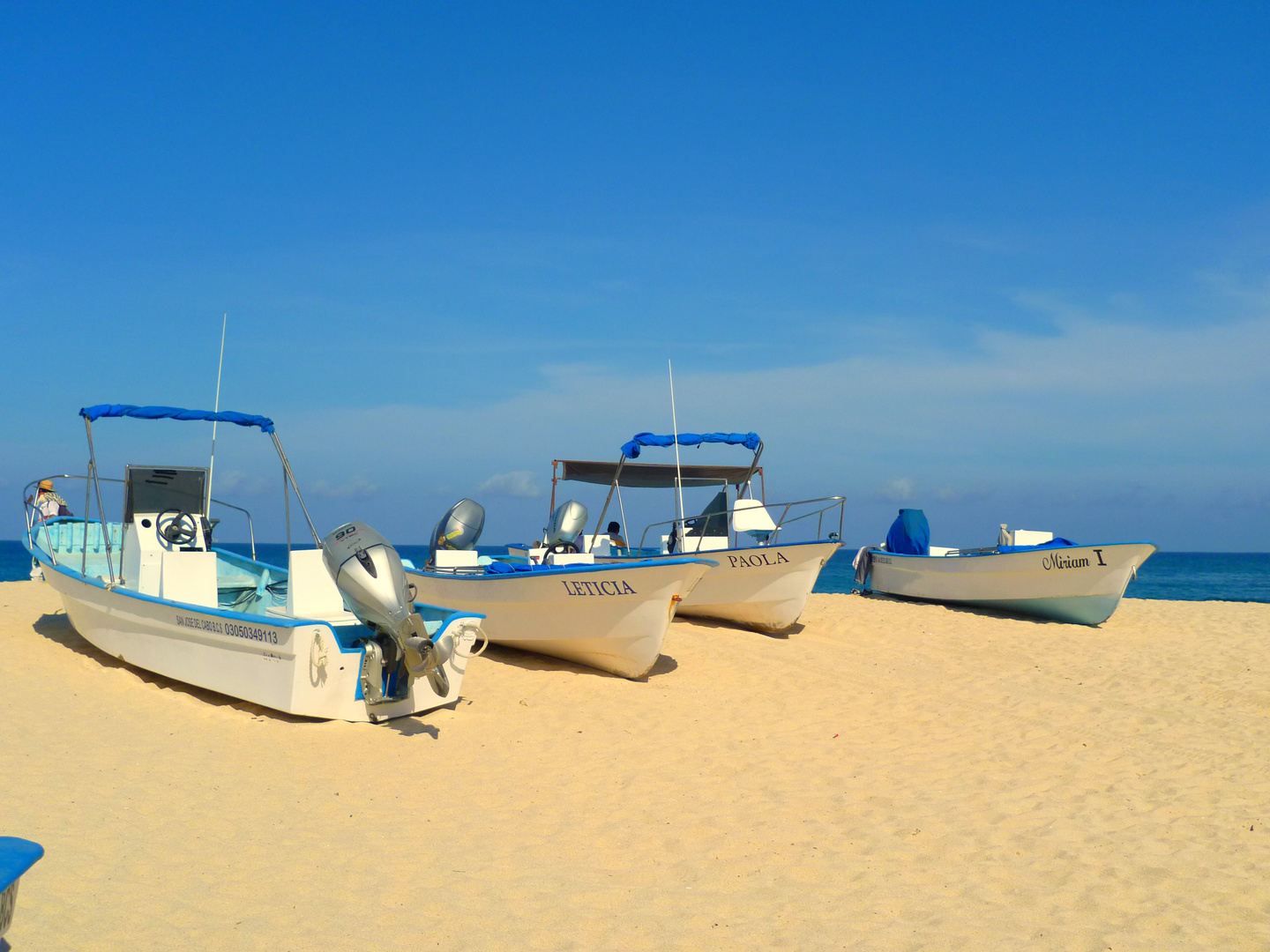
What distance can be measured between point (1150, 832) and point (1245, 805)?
45.5 inches

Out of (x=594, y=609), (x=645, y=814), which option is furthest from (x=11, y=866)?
(x=594, y=609)

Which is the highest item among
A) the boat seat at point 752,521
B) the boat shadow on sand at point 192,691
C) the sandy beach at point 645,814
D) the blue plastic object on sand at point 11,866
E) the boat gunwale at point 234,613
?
the boat seat at point 752,521

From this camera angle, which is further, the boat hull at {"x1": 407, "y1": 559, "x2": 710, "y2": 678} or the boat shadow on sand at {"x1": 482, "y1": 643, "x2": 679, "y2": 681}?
the boat shadow on sand at {"x1": 482, "y1": 643, "x2": 679, "y2": 681}

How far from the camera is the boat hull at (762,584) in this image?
1358 centimetres

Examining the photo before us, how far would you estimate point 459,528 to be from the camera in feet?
45.3

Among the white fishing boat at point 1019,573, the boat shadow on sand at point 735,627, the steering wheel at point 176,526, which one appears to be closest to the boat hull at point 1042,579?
the white fishing boat at point 1019,573

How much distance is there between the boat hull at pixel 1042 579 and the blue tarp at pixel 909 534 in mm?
801

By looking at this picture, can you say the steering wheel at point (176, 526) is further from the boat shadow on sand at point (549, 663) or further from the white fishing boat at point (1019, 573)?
the white fishing boat at point (1019, 573)

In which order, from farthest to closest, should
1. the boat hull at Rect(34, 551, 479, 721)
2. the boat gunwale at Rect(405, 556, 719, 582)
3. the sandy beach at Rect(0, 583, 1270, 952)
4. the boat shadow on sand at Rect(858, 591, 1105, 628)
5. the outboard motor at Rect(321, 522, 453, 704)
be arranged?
the boat shadow on sand at Rect(858, 591, 1105, 628) < the boat gunwale at Rect(405, 556, 719, 582) < the boat hull at Rect(34, 551, 479, 721) < the outboard motor at Rect(321, 522, 453, 704) < the sandy beach at Rect(0, 583, 1270, 952)

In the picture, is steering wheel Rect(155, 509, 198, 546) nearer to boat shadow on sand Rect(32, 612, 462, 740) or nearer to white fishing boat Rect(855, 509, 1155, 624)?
boat shadow on sand Rect(32, 612, 462, 740)

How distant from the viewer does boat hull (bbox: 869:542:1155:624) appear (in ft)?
53.5

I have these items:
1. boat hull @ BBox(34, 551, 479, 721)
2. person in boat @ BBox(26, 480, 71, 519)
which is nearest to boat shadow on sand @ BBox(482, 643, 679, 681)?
boat hull @ BBox(34, 551, 479, 721)

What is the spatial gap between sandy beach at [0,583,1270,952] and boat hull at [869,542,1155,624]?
523cm

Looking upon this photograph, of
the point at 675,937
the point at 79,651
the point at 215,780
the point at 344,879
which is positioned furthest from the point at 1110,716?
the point at 79,651
